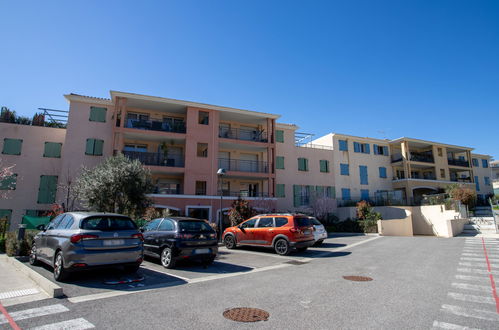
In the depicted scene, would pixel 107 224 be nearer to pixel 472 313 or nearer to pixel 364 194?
pixel 472 313

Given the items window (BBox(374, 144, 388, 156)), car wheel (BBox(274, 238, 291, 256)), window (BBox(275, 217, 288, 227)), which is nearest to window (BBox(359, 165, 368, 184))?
window (BBox(374, 144, 388, 156))

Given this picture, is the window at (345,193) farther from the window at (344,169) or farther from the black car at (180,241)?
the black car at (180,241)

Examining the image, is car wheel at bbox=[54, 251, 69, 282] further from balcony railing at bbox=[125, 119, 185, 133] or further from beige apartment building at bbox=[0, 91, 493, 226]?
balcony railing at bbox=[125, 119, 185, 133]

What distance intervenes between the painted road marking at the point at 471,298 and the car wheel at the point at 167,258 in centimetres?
691

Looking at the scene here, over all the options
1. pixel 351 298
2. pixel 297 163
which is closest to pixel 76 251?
pixel 351 298

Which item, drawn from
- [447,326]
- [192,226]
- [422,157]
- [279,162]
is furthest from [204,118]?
[422,157]

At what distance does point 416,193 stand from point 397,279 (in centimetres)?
3402

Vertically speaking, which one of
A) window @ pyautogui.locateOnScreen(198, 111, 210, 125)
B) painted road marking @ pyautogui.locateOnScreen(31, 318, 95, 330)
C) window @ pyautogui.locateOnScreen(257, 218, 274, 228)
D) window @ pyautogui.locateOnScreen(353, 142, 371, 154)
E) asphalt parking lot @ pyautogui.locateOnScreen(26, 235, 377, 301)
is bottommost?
asphalt parking lot @ pyautogui.locateOnScreen(26, 235, 377, 301)

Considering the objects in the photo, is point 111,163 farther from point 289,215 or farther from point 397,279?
point 397,279

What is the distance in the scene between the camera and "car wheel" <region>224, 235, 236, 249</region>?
44.7ft

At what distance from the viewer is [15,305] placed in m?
5.00

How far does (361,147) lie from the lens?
3397cm

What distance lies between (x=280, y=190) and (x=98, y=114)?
16849mm

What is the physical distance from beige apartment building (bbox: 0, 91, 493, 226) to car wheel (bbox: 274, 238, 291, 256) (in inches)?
356
